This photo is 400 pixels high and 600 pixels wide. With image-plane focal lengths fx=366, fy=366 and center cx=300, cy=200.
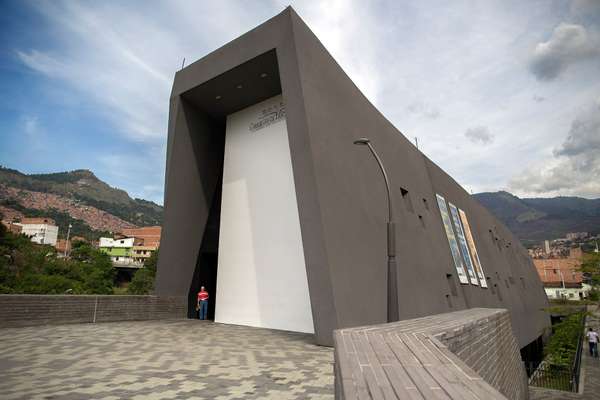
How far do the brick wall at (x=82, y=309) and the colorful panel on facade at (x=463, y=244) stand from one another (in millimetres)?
15510

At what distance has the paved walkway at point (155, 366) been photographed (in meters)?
4.69

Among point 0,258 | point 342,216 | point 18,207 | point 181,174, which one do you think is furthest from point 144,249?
point 342,216

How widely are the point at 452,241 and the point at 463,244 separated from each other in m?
2.07

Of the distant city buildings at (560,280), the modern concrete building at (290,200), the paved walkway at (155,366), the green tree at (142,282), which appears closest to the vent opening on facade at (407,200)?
the modern concrete building at (290,200)

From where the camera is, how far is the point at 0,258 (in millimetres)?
38875

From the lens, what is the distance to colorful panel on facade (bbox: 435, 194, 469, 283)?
19373 mm

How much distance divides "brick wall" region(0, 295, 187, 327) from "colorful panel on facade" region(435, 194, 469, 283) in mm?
13784

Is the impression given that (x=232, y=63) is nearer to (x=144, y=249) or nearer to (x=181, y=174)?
(x=181, y=174)

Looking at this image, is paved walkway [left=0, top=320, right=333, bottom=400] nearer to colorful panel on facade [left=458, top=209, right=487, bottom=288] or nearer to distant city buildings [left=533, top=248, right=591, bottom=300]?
colorful panel on facade [left=458, top=209, right=487, bottom=288]

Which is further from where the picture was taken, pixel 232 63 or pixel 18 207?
pixel 18 207

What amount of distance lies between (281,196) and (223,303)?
15.6 ft

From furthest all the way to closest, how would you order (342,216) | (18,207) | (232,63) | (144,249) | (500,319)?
(18,207)
(144,249)
(232,63)
(342,216)
(500,319)

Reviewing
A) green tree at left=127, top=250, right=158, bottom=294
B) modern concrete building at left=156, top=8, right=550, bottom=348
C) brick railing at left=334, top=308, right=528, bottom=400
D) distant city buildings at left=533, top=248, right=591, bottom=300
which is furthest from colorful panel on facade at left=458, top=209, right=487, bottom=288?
distant city buildings at left=533, top=248, right=591, bottom=300

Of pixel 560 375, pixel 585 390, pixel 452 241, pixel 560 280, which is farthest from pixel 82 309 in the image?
pixel 560 280
